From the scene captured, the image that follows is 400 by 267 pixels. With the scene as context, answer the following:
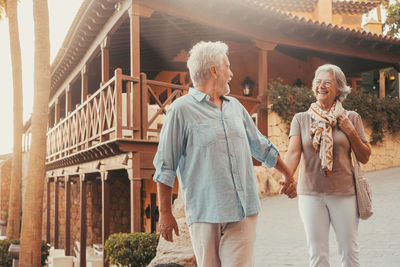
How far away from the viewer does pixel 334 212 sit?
3035 mm

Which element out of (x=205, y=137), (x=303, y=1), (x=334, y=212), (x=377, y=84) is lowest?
(x=334, y=212)

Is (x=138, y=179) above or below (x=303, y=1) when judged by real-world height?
below

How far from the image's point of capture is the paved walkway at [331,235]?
5.31m

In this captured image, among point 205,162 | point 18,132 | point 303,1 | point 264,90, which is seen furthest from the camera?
point 303,1

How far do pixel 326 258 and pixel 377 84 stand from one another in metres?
16.6

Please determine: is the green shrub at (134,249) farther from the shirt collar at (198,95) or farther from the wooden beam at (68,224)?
the wooden beam at (68,224)

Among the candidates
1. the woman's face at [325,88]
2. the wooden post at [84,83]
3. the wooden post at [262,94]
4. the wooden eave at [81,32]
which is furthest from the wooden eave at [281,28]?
the woman's face at [325,88]

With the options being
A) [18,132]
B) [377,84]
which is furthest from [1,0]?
[377,84]

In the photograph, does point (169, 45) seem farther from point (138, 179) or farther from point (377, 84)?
point (377, 84)

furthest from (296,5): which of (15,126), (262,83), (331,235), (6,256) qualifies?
(6,256)

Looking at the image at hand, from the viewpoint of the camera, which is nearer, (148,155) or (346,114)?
(346,114)

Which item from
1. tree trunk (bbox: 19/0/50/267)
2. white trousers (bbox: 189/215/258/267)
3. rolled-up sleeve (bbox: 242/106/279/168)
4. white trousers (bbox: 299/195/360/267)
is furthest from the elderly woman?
→ tree trunk (bbox: 19/0/50/267)

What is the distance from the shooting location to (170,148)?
2.40 metres

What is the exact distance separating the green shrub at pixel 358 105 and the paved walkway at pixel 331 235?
8.21 ft
